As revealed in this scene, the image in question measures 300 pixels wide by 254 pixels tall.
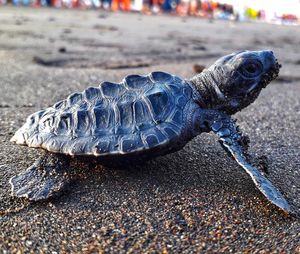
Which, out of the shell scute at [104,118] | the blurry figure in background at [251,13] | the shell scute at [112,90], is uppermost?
the shell scute at [112,90]

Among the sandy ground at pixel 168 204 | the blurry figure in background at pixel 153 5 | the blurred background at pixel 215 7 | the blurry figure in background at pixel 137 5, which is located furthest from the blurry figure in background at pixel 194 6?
the sandy ground at pixel 168 204

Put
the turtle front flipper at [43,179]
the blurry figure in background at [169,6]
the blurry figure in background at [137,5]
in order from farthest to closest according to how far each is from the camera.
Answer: the blurry figure in background at [169,6] < the blurry figure in background at [137,5] < the turtle front flipper at [43,179]

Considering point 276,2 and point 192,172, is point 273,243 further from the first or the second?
point 276,2

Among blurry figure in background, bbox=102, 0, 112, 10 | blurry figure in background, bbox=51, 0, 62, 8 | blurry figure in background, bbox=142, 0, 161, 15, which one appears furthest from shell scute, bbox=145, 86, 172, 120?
blurry figure in background, bbox=142, 0, 161, 15

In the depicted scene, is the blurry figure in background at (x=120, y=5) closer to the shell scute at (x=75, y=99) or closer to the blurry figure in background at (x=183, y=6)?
the blurry figure in background at (x=183, y=6)

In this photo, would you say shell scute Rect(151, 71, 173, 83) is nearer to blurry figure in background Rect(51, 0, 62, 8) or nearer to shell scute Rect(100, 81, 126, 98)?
shell scute Rect(100, 81, 126, 98)

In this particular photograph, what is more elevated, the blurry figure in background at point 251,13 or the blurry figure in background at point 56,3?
the blurry figure in background at point 56,3

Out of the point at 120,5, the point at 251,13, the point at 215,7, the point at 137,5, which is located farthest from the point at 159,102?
the point at 215,7

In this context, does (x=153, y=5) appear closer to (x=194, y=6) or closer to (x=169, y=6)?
(x=169, y=6)
